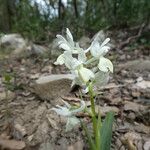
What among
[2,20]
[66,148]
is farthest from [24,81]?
[2,20]

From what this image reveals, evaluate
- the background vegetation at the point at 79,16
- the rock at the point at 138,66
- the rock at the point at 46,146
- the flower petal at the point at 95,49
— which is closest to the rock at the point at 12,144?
the rock at the point at 46,146

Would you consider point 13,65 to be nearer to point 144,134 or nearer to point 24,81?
point 24,81

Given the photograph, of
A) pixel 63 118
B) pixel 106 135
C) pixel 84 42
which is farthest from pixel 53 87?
pixel 84 42

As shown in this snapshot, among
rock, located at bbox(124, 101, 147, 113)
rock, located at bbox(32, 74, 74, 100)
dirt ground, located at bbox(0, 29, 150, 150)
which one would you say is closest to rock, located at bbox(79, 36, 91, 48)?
dirt ground, located at bbox(0, 29, 150, 150)

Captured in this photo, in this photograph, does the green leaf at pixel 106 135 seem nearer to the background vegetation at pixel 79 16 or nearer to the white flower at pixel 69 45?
the white flower at pixel 69 45

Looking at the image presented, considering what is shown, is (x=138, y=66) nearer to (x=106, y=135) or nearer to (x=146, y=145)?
(x=146, y=145)

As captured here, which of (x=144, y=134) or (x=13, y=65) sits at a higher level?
(x=13, y=65)

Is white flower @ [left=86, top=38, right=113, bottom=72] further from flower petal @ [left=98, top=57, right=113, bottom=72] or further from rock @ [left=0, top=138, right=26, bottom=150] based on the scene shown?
rock @ [left=0, top=138, right=26, bottom=150]
